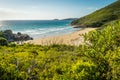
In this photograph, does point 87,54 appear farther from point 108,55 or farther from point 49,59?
point 49,59

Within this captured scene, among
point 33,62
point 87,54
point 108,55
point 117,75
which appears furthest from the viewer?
point 33,62

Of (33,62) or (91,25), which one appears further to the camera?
(91,25)

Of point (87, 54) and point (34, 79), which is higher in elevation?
point (87, 54)

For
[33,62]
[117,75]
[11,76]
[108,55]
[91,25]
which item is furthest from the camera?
[91,25]

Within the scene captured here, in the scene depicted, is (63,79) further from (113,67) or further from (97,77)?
(113,67)

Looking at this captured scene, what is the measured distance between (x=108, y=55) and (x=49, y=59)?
577 inches

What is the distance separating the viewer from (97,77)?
52.0ft

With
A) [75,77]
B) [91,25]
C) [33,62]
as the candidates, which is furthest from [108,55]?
[91,25]

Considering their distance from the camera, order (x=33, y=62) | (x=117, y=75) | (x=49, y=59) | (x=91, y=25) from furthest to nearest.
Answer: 1. (x=91, y=25)
2. (x=49, y=59)
3. (x=33, y=62)
4. (x=117, y=75)

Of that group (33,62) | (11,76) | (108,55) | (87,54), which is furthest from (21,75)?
(108,55)

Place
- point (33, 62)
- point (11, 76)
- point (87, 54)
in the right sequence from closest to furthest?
point (87, 54) → point (11, 76) → point (33, 62)

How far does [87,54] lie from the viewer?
17.0m

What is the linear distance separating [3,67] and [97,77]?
896 centimetres

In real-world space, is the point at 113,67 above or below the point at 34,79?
above
